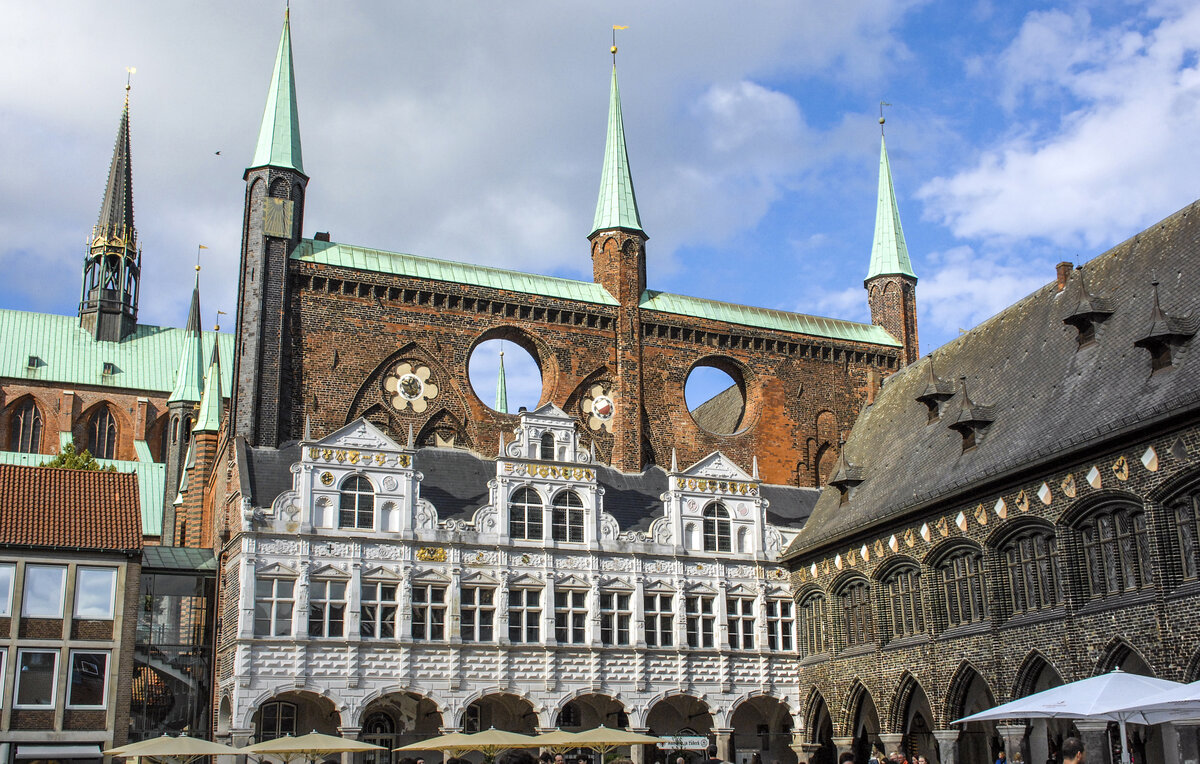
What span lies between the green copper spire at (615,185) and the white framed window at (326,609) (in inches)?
698

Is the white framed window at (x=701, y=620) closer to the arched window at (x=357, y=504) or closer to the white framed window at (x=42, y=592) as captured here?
the arched window at (x=357, y=504)

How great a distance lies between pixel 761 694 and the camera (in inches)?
1508

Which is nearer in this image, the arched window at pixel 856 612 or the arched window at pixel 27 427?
the arched window at pixel 856 612

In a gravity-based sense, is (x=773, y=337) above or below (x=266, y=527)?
above

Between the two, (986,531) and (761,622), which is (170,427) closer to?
(761,622)

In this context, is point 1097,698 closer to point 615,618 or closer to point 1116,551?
point 1116,551

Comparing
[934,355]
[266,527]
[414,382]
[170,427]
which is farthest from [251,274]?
[170,427]

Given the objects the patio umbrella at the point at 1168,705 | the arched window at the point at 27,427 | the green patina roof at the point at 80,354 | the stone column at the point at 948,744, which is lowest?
the stone column at the point at 948,744

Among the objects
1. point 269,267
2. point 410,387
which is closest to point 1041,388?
point 410,387

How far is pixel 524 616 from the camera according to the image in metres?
35.8

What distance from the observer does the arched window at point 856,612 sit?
117ft

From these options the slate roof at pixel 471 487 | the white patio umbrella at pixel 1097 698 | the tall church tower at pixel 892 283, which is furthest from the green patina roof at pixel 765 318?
the white patio umbrella at pixel 1097 698

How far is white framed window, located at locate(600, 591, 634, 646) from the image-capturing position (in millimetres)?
36750

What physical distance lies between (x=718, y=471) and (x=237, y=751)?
17.6 metres
